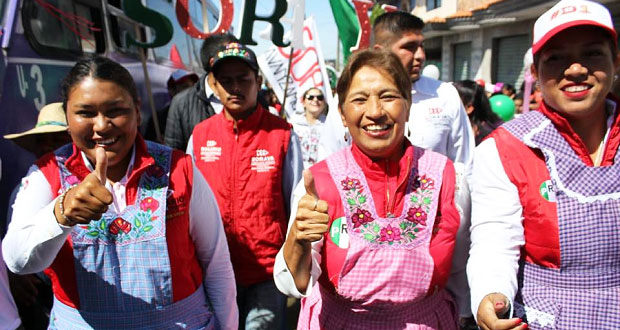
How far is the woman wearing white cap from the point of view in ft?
4.65

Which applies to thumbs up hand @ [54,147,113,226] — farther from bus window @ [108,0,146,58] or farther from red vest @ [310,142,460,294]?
bus window @ [108,0,146,58]

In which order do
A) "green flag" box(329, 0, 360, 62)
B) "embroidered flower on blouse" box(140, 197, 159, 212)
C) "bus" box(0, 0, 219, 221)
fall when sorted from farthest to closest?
"green flag" box(329, 0, 360, 62) → "bus" box(0, 0, 219, 221) → "embroidered flower on blouse" box(140, 197, 159, 212)

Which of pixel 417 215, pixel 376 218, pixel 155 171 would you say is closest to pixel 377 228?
pixel 376 218

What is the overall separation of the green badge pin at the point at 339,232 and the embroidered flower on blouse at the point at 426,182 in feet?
1.05

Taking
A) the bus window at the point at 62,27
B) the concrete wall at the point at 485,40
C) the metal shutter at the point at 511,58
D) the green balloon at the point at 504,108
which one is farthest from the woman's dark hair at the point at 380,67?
the metal shutter at the point at 511,58

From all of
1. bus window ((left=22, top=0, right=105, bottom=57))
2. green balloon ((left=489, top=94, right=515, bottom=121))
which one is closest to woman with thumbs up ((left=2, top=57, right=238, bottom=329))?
bus window ((left=22, top=0, right=105, bottom=57))

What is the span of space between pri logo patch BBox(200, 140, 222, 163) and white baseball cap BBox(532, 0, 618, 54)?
5.69 ft

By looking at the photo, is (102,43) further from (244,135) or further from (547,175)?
(547,175)

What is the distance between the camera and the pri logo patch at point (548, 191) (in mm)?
1453

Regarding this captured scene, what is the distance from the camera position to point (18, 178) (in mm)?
2689

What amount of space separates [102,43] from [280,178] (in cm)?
265

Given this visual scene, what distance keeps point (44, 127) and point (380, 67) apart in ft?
6.40

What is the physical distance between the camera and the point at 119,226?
1.59m

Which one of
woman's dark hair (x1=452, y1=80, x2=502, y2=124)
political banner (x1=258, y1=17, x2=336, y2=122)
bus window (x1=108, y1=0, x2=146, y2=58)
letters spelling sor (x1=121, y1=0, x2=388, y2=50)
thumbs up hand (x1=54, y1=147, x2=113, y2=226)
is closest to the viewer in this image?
thumbs up hand (x1=54, y1=147, x2=113, y2=226)
